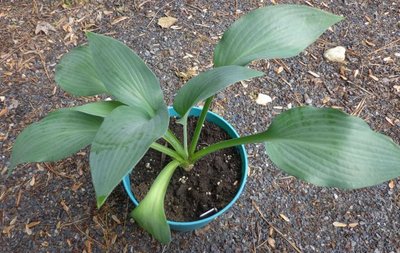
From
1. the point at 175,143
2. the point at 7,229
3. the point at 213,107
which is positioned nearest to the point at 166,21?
the point at 213,107

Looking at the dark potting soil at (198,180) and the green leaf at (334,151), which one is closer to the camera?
the green leaf at (334,151)

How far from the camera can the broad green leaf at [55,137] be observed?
3.46 feet

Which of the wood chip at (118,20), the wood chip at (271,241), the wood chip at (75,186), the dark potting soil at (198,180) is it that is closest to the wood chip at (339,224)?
the wood chip at (271,241)

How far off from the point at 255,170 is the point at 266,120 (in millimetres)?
229

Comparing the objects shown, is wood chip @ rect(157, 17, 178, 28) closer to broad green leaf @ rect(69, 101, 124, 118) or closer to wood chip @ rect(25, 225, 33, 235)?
broad green leaf @ rect(69, 101, 124, 118)

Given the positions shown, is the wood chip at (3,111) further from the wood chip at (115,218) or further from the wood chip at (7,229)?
the wood chip at (115,218)

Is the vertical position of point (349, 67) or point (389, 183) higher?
point (349, 67)

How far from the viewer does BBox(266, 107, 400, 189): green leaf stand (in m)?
0.92

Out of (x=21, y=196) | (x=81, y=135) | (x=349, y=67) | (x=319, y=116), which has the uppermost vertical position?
(x=319, y=116)

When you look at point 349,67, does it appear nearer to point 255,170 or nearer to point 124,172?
point 255,170

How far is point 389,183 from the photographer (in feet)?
4.97

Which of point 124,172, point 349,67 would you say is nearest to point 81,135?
point 124,172

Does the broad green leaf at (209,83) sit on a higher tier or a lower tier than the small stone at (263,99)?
higher

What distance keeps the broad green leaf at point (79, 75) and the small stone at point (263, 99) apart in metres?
0.72
